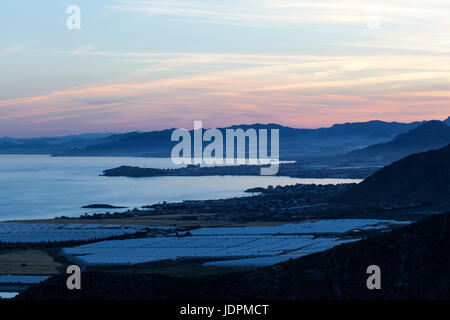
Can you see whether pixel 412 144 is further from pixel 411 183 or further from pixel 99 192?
pixel 411 183

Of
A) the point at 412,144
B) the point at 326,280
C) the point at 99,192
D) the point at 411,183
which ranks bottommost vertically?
the point at 326,280

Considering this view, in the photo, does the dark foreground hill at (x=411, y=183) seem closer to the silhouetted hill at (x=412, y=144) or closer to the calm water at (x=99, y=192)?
the calm water at (x=99, y=192)

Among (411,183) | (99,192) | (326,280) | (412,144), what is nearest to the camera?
(326,280)

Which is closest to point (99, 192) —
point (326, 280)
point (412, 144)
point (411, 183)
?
point (411, 183)

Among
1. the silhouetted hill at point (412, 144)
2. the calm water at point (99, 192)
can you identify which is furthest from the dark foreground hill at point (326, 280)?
the silhouetted hill at point (412, 144)

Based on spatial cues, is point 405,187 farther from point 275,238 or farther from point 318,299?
point 318,299

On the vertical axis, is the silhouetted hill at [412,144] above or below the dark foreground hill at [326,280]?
above

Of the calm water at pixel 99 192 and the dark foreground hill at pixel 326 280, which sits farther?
the calm water at pixel 99 192
